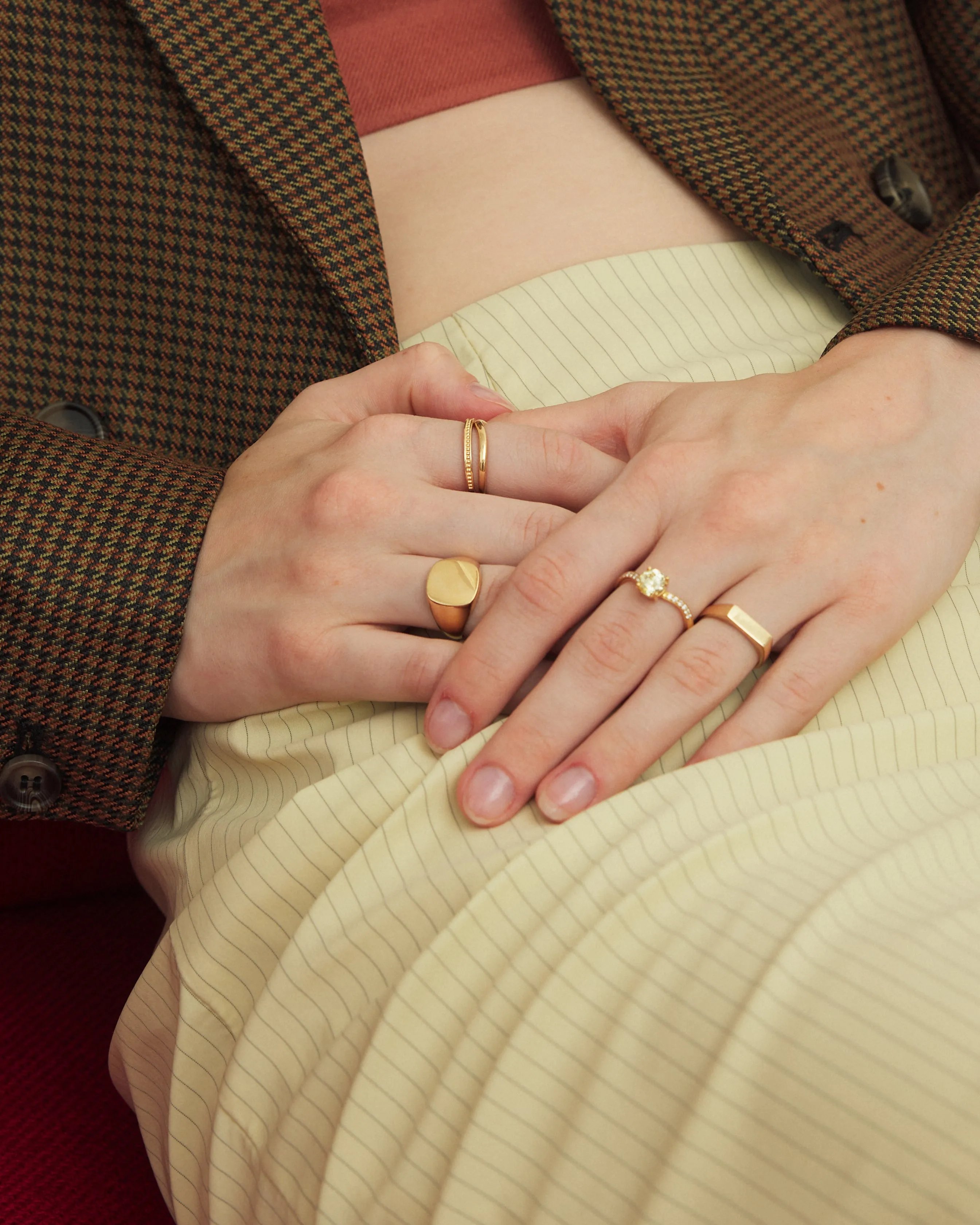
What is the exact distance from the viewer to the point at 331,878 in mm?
516

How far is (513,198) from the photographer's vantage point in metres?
0.77

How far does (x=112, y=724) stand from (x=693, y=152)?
0.57 metres

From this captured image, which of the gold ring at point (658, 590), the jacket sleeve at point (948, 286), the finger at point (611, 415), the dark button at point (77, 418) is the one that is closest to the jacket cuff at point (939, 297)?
the jacket sleeve at point (948, 286)

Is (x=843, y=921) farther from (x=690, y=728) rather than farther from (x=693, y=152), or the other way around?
(x=693, y=152)

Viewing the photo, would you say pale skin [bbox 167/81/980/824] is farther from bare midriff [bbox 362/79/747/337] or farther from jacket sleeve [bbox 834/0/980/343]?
bare midriff [bbox 362/79/747/337]

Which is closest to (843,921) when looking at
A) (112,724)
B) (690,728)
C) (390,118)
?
(690,728)

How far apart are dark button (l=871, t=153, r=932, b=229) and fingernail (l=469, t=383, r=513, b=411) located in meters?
0.41

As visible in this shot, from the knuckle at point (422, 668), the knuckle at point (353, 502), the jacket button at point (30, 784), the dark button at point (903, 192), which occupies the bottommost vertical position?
the jacket button at point (30, 784)

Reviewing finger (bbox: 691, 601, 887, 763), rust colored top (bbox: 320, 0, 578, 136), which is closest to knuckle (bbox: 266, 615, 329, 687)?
finger (bbox: 691, 601, 887, 763)

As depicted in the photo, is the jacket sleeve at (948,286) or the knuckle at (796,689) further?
the jacket sleeve at (948,286)

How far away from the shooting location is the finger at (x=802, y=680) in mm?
532

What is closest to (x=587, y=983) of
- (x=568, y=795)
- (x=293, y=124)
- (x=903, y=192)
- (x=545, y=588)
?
(x=568, y=795)

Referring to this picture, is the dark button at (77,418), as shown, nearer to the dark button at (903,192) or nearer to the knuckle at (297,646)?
the knuckle at (297,646)

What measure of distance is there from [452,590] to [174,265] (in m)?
0.33
